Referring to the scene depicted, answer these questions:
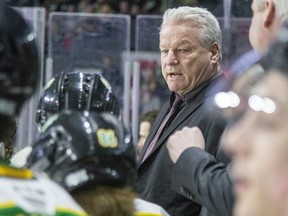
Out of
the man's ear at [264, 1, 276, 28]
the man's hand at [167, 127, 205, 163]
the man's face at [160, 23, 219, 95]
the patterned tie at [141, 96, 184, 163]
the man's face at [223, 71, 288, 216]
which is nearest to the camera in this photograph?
the man's face at [223, 71, 288, 216]

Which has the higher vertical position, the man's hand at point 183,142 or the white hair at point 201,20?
the white hair at point 201,20

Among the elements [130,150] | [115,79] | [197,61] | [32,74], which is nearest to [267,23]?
[130,150]

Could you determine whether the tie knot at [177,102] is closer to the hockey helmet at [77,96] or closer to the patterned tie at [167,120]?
the patterned tie at [167,120]

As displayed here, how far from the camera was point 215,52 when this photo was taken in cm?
311

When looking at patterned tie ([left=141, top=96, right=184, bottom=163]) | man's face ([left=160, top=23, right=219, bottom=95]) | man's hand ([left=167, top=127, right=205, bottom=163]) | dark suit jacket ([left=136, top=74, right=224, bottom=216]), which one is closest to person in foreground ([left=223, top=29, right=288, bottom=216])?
man's hand ([left=167, top=127, right=205, bottom=163])

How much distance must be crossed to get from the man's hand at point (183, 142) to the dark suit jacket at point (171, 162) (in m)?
0.20

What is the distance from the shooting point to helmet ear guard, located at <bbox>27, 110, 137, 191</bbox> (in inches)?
67.2

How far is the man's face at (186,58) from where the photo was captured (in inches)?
120

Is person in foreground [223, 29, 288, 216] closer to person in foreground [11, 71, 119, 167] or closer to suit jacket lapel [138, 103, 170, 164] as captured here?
person in foreground [11, 71, 119, 167]

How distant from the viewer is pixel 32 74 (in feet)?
5.02

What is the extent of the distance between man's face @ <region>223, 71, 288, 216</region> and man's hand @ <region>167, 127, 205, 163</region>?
1103 millimetres

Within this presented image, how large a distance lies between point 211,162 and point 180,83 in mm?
792

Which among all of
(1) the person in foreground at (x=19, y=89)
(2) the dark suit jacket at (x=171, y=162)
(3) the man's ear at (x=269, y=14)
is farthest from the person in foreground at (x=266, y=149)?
(2) the dark suit jacket at (x=171, y=162)

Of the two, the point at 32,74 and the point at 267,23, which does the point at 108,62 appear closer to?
the point at 267,23
